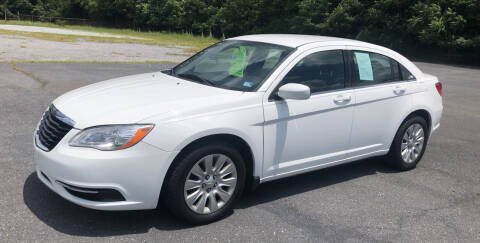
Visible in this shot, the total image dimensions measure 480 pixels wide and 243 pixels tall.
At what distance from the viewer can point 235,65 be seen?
4609mm

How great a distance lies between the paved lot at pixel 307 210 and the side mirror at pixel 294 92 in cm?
108

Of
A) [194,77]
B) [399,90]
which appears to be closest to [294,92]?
[194,77]

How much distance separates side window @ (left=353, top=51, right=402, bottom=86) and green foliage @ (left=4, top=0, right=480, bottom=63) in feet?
67.3

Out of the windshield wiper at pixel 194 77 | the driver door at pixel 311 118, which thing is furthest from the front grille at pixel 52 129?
the driver door at pixel 311 118

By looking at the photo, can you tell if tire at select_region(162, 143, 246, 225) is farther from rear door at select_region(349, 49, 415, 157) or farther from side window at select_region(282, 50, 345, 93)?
rear door at select_region(349, 49, 415, 157)

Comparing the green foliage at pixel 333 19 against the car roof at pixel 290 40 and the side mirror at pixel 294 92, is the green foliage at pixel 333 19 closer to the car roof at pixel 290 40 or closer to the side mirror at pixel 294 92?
the car roof at pixel 290 40

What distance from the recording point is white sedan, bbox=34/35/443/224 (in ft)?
11.4

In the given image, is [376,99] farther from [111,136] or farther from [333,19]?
[333,19]

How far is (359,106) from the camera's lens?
4805 millimetres

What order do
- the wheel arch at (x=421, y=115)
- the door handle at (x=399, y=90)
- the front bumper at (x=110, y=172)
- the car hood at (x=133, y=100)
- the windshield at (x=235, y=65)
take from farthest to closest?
1. the wheel arch at (x=421, y=115)
2. the door handle at (x=399, y=90)
3. the windshield at (x=235, y=65)
4. the car hood at (x=133, y=100)
5. the front bumper at (x=110, y=172)

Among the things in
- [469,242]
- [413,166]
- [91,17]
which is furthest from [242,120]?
[91,17]

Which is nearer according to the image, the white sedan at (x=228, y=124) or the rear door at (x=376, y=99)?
the white sedan at (x=228, y=124)

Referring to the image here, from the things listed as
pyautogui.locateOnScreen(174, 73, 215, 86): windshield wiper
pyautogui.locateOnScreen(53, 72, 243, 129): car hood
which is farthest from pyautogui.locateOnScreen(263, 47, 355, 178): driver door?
pyautogui.locateOnScreen(174, 73, 215, 86): windshield wiper

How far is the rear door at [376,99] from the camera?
486 centimetres
